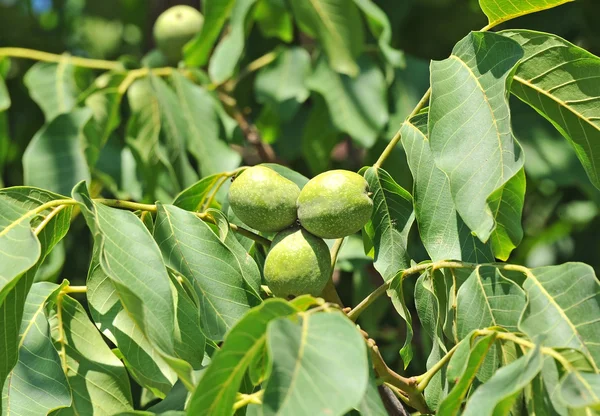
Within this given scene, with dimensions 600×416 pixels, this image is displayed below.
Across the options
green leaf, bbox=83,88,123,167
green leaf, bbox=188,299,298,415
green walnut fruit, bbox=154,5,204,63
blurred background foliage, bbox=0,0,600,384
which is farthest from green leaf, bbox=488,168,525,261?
green walnut fruit, bbox=154,5,204,63

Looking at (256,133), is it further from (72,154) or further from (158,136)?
(72,154)

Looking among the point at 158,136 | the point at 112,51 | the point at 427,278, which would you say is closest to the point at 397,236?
the point at 427,278

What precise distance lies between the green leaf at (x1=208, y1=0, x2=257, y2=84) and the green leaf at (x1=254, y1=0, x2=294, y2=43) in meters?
0.27

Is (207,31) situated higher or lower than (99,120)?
higher

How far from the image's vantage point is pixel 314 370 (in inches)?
32.6

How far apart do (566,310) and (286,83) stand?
1489mm

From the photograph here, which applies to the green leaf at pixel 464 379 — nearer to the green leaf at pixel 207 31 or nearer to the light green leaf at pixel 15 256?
the light green leaf at pixel 15 256

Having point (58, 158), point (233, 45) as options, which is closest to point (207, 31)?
point (233, 45)

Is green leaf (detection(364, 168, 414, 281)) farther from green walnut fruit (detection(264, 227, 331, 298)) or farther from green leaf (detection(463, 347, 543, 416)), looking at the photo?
green leaf (detection(463, 347, 543, 416))

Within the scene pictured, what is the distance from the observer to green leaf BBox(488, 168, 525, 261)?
1074 mm

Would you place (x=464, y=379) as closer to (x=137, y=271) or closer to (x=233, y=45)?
(x=137, y=271)

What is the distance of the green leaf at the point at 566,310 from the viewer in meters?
0.97

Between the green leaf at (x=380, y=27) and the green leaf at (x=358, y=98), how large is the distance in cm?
6

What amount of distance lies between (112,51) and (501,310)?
2483 mm
